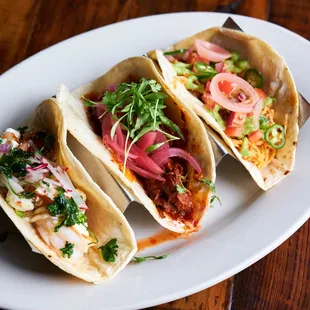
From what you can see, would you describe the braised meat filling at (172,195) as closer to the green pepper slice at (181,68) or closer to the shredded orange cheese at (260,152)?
the shredded orange cheese at (260,152)

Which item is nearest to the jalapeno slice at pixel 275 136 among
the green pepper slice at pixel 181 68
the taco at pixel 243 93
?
the taco at pixel 243 93

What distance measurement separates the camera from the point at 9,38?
4711 mm

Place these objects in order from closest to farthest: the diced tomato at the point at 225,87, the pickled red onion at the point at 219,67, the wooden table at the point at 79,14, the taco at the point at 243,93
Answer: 1. the taco at the point at 243,93
2. the diced tomato at the point at 225,87
3. the pickled red onion at the point at 219,67
4. the wooden table at the point at 79,14

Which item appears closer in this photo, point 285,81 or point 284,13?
point 285,81

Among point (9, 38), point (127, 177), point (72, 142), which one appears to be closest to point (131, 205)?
point (127, 177)

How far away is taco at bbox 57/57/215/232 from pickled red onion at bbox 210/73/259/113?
305 mm

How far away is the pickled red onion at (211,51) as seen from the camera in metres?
4.02

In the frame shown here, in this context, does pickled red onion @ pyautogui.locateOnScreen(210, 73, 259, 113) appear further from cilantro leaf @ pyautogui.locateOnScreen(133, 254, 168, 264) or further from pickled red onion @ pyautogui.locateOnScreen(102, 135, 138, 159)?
cilantro leaf @ pyautogui.locateOnScreen(133, 254, 168, 264)

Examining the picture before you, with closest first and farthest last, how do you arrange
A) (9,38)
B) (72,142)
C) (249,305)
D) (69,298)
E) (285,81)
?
(69,298) < (249,305) < (72,142) < (285,81) < (9,38)

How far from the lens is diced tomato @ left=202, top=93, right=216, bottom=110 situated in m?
3.78

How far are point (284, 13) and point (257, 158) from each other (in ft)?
5.32

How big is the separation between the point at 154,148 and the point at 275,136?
33.4 inches

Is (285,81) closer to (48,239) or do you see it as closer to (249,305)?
(249,305)

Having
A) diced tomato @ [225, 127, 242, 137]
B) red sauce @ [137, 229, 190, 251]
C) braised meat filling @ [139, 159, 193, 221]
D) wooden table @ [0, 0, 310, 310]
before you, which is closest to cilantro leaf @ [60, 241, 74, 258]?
red sauce @ [137, 229, 190, 251]
